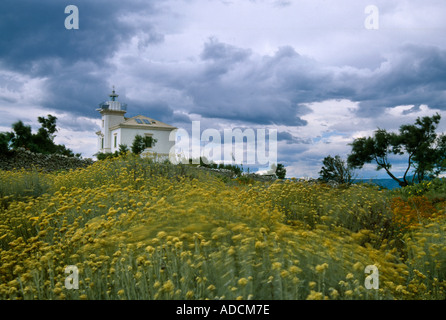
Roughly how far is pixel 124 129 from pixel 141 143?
5692 mm

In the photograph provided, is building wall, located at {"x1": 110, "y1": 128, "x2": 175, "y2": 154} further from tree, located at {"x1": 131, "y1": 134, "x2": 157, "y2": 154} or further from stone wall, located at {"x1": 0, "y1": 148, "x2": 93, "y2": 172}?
stone wall, located at {"x1": 0, "y1": 148, "x2": 93, "y2": 172}

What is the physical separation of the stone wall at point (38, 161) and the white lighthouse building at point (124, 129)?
16.0 metres

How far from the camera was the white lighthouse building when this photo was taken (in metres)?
36.0

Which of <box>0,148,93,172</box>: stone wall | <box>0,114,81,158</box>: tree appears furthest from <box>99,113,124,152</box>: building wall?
<box>0,148,93,172</box>: stone wall

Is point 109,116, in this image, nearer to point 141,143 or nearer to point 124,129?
point 124,129

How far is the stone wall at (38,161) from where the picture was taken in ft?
52.0

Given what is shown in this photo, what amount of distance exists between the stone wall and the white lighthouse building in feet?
52.5

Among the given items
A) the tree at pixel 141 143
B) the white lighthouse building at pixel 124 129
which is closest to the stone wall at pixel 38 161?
the tree at pixel 141 143

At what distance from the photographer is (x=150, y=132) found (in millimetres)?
36594

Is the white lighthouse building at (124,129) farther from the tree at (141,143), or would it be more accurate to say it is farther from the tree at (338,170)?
the tree at (338,170)

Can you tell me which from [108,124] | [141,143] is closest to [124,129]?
[108,124]

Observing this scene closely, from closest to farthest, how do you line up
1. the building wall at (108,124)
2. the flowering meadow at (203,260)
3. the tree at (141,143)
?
1. the flowering meadow at (203,260)
2. the tree at (141,143)
3. the building wall at (108,124)
